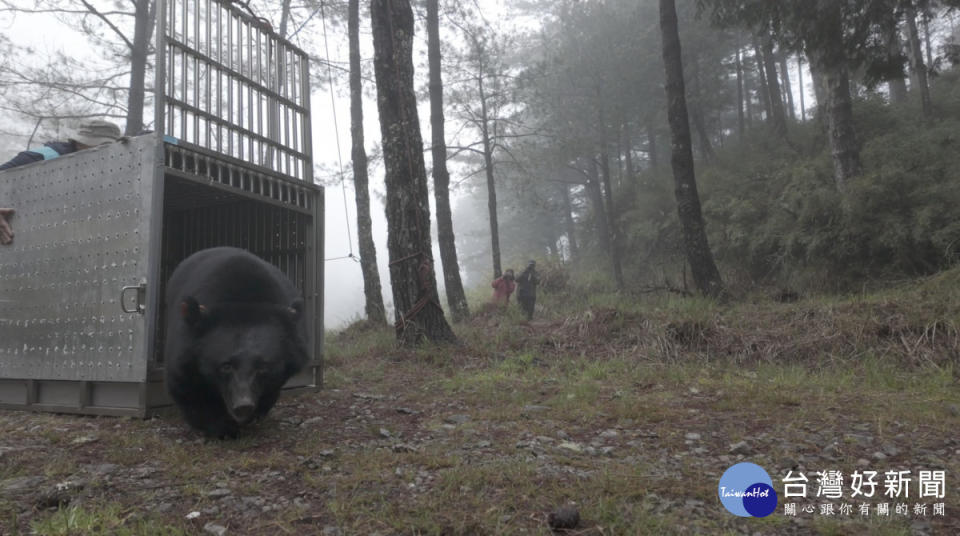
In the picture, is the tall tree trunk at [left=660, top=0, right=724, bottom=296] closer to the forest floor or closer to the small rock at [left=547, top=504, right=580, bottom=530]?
the forest floor

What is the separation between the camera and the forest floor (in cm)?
228

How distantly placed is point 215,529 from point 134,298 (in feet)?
7.99

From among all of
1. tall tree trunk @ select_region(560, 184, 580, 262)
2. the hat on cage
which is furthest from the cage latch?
tall tree trunk @ select_region(560, 184, 580, 262)

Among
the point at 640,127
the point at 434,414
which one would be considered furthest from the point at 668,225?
the point at 434,414

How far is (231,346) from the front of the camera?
11.2 feet

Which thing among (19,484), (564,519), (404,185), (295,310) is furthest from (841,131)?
(19,484)

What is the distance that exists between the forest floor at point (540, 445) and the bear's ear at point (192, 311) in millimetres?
739

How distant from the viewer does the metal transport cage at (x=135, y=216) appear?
13.4 feet

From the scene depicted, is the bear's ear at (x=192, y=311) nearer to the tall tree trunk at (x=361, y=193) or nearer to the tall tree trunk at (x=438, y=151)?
Answer: the tall tree trunk at (x=361, y=193)

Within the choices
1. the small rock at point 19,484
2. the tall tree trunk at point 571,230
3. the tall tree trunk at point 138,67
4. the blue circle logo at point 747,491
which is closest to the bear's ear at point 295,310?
the small rock at point 19,484

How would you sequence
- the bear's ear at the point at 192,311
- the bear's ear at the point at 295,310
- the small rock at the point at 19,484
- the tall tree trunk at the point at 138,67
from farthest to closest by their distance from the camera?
1. the tall tree trunk at the point at 138,67
2. the bear's ear at the point at 295,310
3. the bear's ear at the point at 192,311
4. the small rock at the point at 19,484

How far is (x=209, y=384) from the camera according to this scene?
3.55m

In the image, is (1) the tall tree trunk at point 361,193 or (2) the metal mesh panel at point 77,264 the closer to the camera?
(2) the metal mesh panel at point 77,264

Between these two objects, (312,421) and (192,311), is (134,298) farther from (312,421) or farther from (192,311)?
(312,421)
